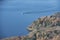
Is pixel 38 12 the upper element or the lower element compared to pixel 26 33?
upper

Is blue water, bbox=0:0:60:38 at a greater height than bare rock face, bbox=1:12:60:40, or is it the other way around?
blue water, bbox=0:0:60:38

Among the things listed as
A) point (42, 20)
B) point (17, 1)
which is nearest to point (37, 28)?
point (42, 20)

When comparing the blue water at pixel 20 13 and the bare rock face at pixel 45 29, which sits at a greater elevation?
the blue water at pixel 20 13

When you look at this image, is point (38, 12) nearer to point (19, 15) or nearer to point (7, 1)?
point (19, 15)

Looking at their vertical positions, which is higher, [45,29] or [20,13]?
[20,13]

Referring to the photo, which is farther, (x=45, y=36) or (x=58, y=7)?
(x=58, y=7)
